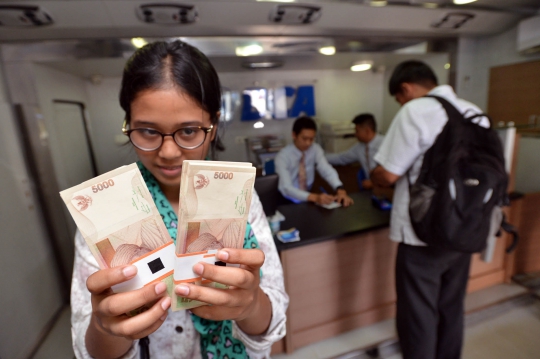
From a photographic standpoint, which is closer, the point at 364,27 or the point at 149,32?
the point at 149,32

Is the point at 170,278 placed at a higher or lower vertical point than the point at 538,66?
lower

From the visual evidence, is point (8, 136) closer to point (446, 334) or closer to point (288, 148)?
point (288, 148)

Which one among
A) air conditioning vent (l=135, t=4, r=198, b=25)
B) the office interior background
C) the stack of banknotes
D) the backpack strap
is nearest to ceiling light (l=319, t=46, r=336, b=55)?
the office interior background

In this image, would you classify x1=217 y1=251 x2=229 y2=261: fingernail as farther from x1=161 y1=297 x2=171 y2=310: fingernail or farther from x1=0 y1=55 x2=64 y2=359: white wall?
x1=0 y1=55 x2=64 y2=359: white wall

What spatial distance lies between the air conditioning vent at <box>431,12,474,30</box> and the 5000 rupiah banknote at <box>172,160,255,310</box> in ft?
6.70

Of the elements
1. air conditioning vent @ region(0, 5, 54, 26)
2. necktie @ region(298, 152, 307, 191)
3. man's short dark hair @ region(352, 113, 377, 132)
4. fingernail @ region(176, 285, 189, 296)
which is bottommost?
necktie @ region(298, 152, 307, 191)

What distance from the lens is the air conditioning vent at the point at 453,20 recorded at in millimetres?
1690

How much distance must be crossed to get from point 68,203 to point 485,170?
1.20 meters

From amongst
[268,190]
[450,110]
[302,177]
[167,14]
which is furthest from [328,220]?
[167,14]

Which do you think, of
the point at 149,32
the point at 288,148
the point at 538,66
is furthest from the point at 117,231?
the point at 538,66

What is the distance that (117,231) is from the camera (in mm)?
360

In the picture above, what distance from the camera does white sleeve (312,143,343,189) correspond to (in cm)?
193

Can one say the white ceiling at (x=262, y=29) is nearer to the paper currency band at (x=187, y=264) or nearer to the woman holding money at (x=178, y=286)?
the woman holding money at (x=178, y=286)

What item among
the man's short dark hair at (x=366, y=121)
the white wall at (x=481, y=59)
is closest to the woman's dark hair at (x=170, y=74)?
the man's short dark hair at (x=366, y=121)
